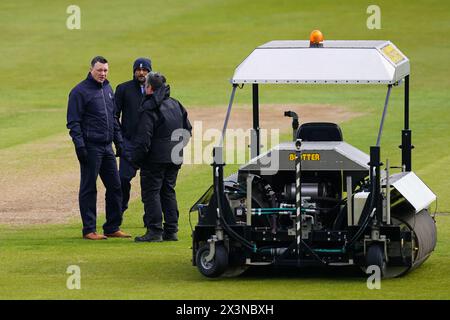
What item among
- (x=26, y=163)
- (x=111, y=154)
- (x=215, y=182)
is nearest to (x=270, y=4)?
(x=26, y=163)

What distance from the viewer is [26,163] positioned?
22.7m

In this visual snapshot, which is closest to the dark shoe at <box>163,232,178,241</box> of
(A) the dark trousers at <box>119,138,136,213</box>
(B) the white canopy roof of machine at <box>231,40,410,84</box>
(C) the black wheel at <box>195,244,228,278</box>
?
(A) the dark trousers at <box>119,138,136,213</box>

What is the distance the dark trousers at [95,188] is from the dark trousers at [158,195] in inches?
25.9

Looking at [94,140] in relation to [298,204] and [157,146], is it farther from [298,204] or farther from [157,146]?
[298,204]

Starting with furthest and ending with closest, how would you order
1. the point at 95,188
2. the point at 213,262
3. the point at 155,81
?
the point at 95,188
the point at 155,81
the point at 213,262

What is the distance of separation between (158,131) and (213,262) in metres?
2.74

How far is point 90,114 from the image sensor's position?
16.2 metres

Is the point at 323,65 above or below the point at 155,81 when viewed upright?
above

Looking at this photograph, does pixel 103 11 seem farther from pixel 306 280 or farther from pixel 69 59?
pixel 306 280

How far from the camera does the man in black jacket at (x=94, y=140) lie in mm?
16094

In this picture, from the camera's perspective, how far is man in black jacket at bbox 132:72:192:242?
15406 mm

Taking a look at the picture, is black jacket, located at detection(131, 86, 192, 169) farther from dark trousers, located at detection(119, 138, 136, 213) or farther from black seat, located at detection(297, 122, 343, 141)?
black seat, located at detection(297, 122, 343, 141)

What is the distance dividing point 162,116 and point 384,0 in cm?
2916

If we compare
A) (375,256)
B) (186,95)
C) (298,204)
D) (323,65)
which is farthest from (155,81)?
(186,95)
